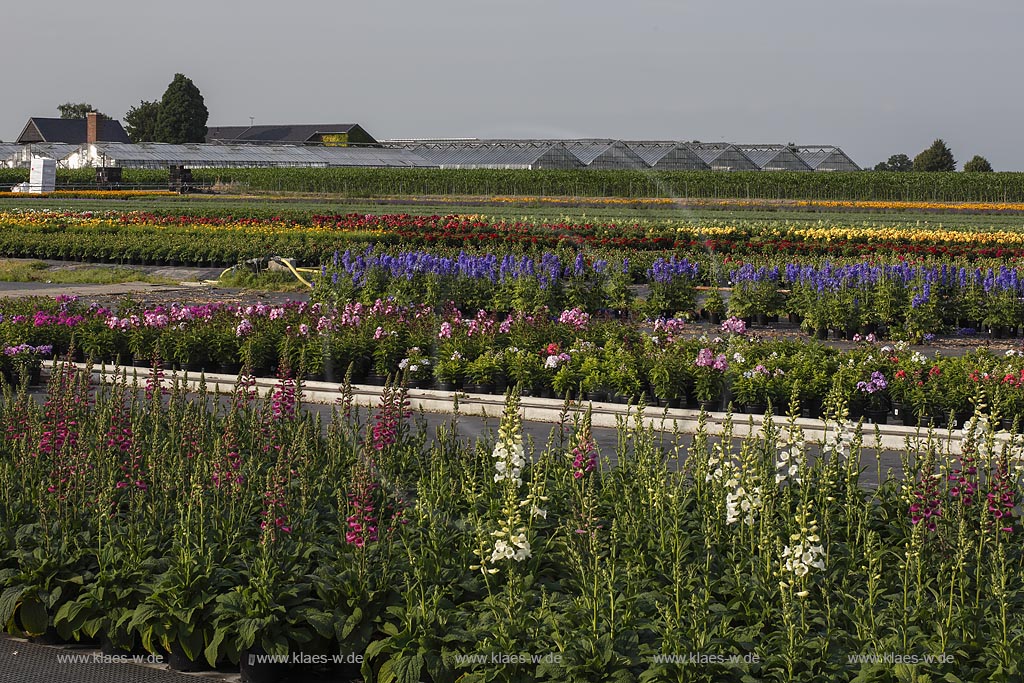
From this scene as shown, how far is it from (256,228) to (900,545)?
27523 mm

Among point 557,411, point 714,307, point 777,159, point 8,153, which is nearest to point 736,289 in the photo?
point 714,307

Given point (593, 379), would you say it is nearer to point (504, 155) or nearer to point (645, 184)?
point (645, 184)

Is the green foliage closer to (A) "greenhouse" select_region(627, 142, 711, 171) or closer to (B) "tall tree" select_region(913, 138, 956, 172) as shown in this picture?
(A) "greenhouse" select_region(627, 142, 711, 171)

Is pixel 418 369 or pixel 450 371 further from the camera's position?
pixel 418 369

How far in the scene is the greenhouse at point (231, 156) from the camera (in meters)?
80.1

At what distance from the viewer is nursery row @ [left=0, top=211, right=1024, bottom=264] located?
83.6 feet

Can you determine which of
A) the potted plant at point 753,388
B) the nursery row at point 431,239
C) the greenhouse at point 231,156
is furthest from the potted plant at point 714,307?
the greenhouse at point 231,156

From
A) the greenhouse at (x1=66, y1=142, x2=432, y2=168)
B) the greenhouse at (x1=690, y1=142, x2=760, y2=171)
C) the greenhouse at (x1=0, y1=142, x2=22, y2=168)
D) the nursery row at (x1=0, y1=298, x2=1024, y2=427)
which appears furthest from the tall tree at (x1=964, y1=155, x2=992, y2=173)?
the nursery row at (x1=0, y1=298, x2=1024, y2=427)

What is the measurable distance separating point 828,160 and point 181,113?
5739 centimetres

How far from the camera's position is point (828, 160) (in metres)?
81.1

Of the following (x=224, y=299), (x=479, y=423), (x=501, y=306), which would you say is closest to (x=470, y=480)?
(x=479, y=423)

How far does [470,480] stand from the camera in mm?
6613

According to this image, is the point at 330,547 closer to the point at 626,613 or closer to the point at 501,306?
the point at 626,613

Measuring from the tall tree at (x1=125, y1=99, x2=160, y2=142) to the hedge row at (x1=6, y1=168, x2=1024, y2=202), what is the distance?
39634mm
